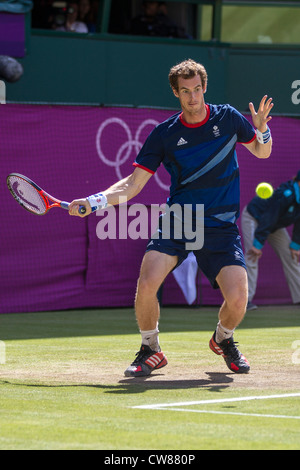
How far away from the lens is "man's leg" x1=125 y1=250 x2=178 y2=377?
7094 millimetres

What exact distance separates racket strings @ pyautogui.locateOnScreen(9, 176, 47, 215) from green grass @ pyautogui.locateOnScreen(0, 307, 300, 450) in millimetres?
1255

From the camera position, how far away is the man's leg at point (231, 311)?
7145 mm

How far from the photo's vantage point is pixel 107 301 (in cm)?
1427

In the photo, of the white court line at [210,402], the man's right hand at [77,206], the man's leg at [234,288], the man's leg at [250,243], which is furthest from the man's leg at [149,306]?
the man's leg at [250,243]

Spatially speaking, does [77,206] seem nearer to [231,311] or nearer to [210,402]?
[231,311]

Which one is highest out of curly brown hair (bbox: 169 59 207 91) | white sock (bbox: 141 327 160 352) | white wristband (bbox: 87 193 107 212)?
curly brown hair (bbox: 169 59 207 91)

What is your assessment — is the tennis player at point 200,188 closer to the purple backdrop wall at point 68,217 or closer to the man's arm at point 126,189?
the man's arm at point 126,189

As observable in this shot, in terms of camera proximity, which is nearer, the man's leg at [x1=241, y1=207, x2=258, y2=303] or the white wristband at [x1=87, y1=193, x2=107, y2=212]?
the white wristband at [x1=87, y1=193, x2=107, y2=212]

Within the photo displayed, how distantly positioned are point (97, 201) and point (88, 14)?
10259 millimetres

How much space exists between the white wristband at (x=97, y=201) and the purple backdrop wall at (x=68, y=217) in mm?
6485

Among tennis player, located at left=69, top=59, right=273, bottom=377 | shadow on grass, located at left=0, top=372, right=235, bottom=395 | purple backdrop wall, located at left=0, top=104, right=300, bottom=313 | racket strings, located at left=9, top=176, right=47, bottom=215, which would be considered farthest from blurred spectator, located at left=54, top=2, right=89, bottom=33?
shadow on grass, located at left=0, top=372, right=235, bottom=395

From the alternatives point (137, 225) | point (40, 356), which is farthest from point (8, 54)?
point (40, 356)

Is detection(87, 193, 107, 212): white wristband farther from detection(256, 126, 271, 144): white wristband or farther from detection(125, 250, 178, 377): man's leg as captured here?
detection(256, 126, 271, 144): white wristband

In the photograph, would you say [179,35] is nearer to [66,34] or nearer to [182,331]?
[66,34]
